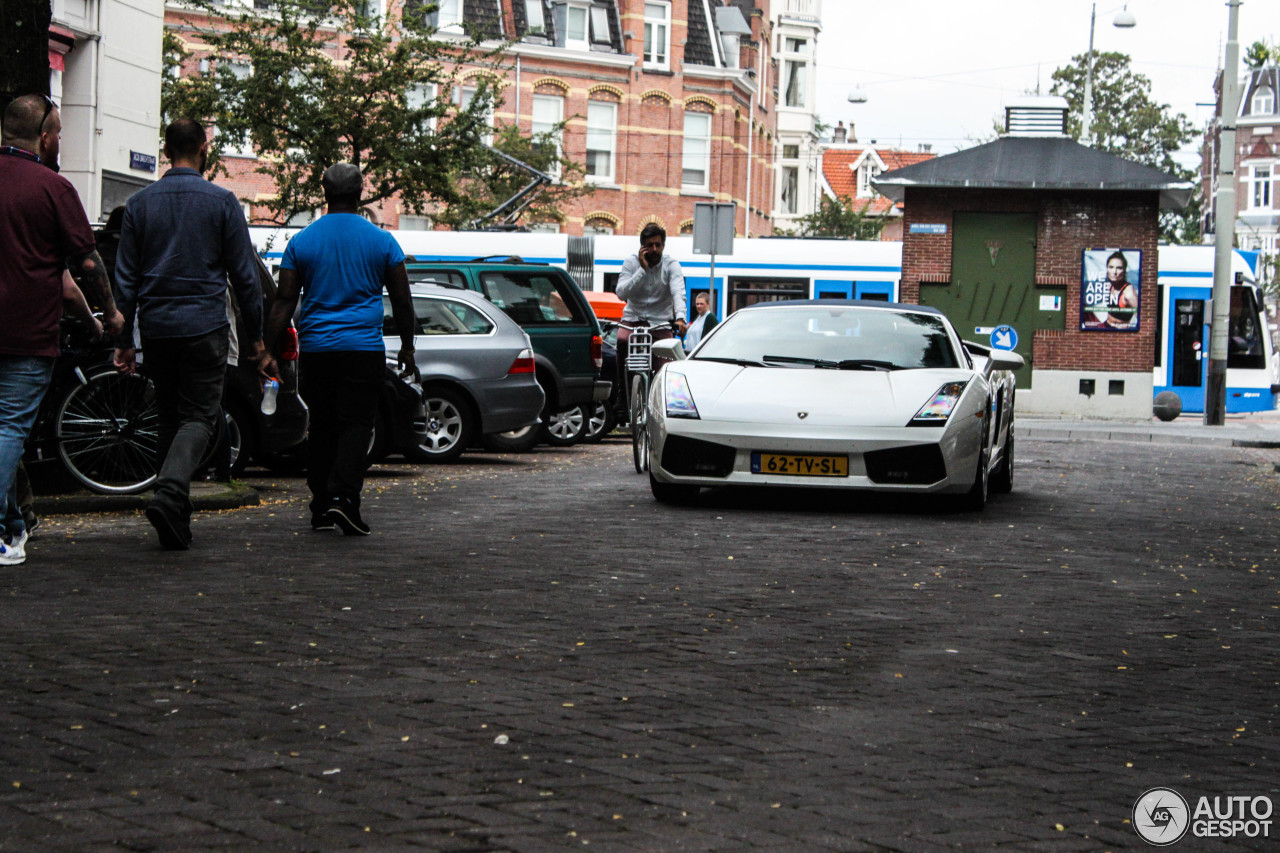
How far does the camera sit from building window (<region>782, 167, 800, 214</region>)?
230 feet

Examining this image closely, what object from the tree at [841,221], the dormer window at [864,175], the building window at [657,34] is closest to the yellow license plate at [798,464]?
the building window at [657,34]

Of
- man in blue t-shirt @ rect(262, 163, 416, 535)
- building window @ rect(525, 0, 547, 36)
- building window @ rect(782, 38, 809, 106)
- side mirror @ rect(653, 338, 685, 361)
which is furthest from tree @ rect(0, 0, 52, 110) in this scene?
building window @ rect(782, 38, 809, 106)

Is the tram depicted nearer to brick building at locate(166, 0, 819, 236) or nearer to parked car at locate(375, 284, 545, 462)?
parked car at locate(375, 284, 545, 462)

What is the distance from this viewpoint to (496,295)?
16.5m

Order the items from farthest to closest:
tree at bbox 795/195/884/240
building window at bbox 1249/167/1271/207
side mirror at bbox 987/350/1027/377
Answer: building window at bbox 1249/167/1271/207
tree at bbox 795/195/884/240
side mirror at bbox 987/350/1027/377

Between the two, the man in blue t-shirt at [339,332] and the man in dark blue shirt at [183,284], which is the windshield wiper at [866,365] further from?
the man in dark blue shirt at [183,284]

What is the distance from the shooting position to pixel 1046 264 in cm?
2886

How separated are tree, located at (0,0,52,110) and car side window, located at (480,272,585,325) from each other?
7449 millimetres

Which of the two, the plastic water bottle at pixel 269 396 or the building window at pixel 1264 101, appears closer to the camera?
the plastic water bottle at pixel 269 396

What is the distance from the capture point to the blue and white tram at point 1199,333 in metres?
32.0

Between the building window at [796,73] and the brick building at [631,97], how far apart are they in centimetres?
1326

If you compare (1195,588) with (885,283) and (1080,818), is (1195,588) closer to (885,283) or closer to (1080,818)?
(1080,818)

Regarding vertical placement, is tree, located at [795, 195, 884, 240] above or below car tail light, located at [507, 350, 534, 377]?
above

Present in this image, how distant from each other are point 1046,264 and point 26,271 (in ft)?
79.8
